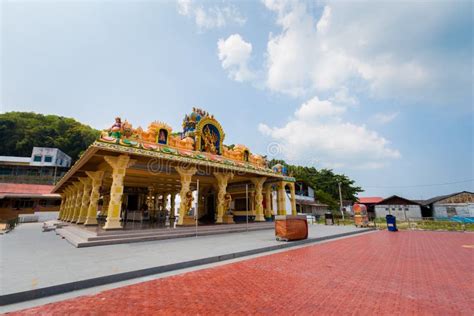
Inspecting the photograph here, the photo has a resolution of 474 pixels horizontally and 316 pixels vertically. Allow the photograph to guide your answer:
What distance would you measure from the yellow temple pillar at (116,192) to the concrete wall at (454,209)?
40242 mm

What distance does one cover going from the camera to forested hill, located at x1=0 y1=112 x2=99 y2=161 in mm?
48438

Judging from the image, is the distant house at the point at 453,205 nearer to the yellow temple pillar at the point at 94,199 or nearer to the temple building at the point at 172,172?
the temple building at the point at 172,172

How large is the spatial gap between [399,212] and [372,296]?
3603cm

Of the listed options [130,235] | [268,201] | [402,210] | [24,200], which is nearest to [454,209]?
[402,210]

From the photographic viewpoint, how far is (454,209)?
95.5 feet

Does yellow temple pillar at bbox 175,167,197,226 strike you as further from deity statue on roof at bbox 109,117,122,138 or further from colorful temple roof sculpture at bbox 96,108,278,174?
deity statue on roof at bbox 109,117,122,138

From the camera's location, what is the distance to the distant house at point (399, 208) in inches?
1223

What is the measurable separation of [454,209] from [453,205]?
1.87 ft

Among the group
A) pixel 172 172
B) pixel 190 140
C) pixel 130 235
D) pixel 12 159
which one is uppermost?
pixel 12 159

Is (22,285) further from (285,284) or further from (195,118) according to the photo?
(195,118)

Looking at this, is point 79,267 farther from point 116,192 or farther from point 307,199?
point 307,199

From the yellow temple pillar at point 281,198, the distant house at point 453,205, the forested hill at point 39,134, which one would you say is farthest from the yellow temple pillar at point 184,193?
the forested hill at point 39,134

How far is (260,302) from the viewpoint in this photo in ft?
11.2

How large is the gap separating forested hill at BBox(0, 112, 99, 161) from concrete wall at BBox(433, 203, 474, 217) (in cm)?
7301
